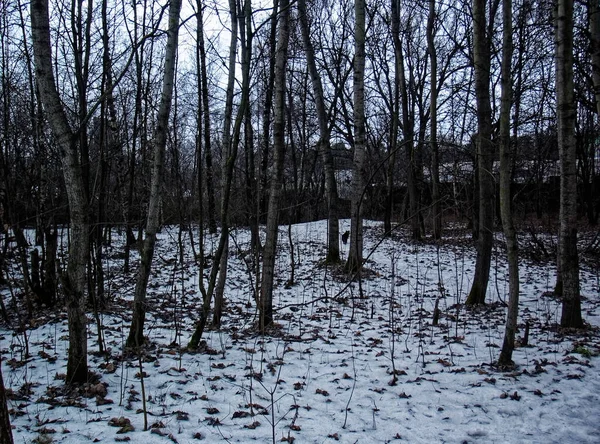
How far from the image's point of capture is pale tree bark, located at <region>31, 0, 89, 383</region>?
3.45m

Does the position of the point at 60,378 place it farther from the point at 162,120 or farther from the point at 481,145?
the point at 481,145

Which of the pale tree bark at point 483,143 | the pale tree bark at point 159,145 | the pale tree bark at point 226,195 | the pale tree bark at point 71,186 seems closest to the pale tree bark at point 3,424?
the pale tree bark at point 71,186

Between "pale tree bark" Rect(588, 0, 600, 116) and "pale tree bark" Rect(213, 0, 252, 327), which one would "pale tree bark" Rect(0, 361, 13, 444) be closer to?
"pale tree bark" Rect(213, 0, 252, 327)

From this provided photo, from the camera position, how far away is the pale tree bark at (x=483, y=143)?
6.10 meters

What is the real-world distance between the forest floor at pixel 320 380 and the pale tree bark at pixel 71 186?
48 centimetres

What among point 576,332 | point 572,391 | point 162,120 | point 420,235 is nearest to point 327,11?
point 420,235

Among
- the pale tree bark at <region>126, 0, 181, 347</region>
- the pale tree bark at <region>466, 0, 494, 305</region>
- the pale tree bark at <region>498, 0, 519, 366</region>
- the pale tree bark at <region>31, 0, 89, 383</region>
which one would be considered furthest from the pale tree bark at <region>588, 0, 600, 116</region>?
the pale tree bark at <region>31, 0, 89, 383</region>

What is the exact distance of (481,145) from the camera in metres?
6.42

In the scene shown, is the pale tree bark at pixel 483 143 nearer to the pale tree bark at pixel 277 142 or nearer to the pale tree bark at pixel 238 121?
the pale tree bark at pixel 277 142

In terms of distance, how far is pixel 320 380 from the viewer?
4.34 meters

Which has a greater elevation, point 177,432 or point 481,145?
point 481,145

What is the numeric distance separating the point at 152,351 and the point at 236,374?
49.2 inches

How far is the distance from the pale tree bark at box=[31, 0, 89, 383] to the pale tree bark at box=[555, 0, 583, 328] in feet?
18.8

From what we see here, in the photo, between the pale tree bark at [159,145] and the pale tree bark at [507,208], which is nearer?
the pale tree bark at [507,208]
